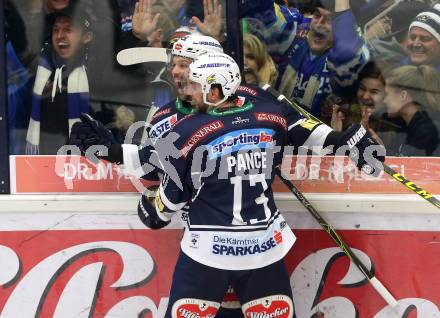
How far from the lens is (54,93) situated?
3.45m

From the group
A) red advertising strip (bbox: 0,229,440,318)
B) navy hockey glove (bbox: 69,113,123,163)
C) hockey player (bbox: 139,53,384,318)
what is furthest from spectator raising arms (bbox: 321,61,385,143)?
navy hockey glove (bbox: 69,113,123,163)

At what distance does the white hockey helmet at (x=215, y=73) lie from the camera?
2.98 metres

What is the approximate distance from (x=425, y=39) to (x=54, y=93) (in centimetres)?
179

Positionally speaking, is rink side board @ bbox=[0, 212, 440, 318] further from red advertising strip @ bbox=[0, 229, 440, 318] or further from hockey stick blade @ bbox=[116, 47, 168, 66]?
hockey stick blade @ bbox=[116, 47, 168, 66]

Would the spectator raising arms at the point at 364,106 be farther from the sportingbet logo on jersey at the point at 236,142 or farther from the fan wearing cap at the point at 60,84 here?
the fan wearing cap at the point at 60,84

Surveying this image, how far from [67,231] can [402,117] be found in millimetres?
1721

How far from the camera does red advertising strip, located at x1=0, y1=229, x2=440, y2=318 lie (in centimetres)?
351

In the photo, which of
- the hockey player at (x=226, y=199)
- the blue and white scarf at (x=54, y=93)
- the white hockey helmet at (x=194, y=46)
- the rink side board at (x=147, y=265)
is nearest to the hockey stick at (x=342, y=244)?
the rink side board at (x=147, y=265)

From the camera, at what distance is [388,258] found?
3531 millimetres

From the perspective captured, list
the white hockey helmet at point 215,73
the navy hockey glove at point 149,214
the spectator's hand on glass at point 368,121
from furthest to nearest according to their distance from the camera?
the spectator's hand on glass at point 368,121 < the navy hockey glove at point 149,214 < the white hockey helmet at point 215,73

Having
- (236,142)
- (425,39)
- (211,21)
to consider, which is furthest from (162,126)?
(425,39)

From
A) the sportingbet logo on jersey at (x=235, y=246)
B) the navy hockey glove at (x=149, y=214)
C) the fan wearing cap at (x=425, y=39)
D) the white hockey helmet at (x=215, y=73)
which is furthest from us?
the fan wearing cap at (x=425, y=39)

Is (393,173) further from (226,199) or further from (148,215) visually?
(148,215)

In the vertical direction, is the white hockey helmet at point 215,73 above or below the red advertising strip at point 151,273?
above
